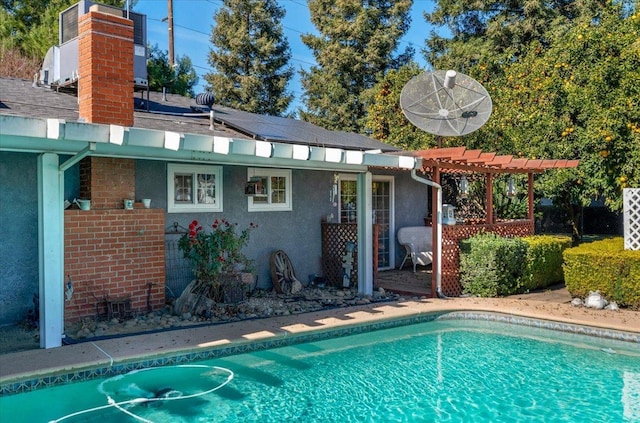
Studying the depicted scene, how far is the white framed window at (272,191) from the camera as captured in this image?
34.5 ft

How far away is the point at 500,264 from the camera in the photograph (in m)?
10.2

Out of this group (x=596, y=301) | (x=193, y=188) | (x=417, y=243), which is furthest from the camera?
(x=417, y=243)

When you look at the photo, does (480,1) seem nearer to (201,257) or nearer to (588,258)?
(588,258)

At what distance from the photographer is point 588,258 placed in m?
9.55

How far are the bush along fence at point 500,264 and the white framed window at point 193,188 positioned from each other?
499 centimetres

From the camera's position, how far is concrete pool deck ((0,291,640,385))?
5.93 m

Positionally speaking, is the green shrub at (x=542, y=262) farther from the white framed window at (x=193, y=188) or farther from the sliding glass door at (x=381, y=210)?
the white framed window at (x=193, y=188)

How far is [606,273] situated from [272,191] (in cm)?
649

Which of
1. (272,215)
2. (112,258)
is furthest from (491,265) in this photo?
(112,258)

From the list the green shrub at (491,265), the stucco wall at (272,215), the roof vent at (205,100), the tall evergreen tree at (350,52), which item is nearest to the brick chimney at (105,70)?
the stucco wall at (272,215)

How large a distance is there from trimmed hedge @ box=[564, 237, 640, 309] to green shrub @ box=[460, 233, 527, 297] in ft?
3.08

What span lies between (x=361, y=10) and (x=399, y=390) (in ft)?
79.9

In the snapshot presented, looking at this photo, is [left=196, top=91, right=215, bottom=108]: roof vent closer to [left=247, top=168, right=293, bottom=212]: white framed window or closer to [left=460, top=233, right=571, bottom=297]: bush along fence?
[left=247, top=168, right=293, bottom=212]: white framed window

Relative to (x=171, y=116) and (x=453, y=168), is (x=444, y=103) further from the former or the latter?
(x=171, y=116)
